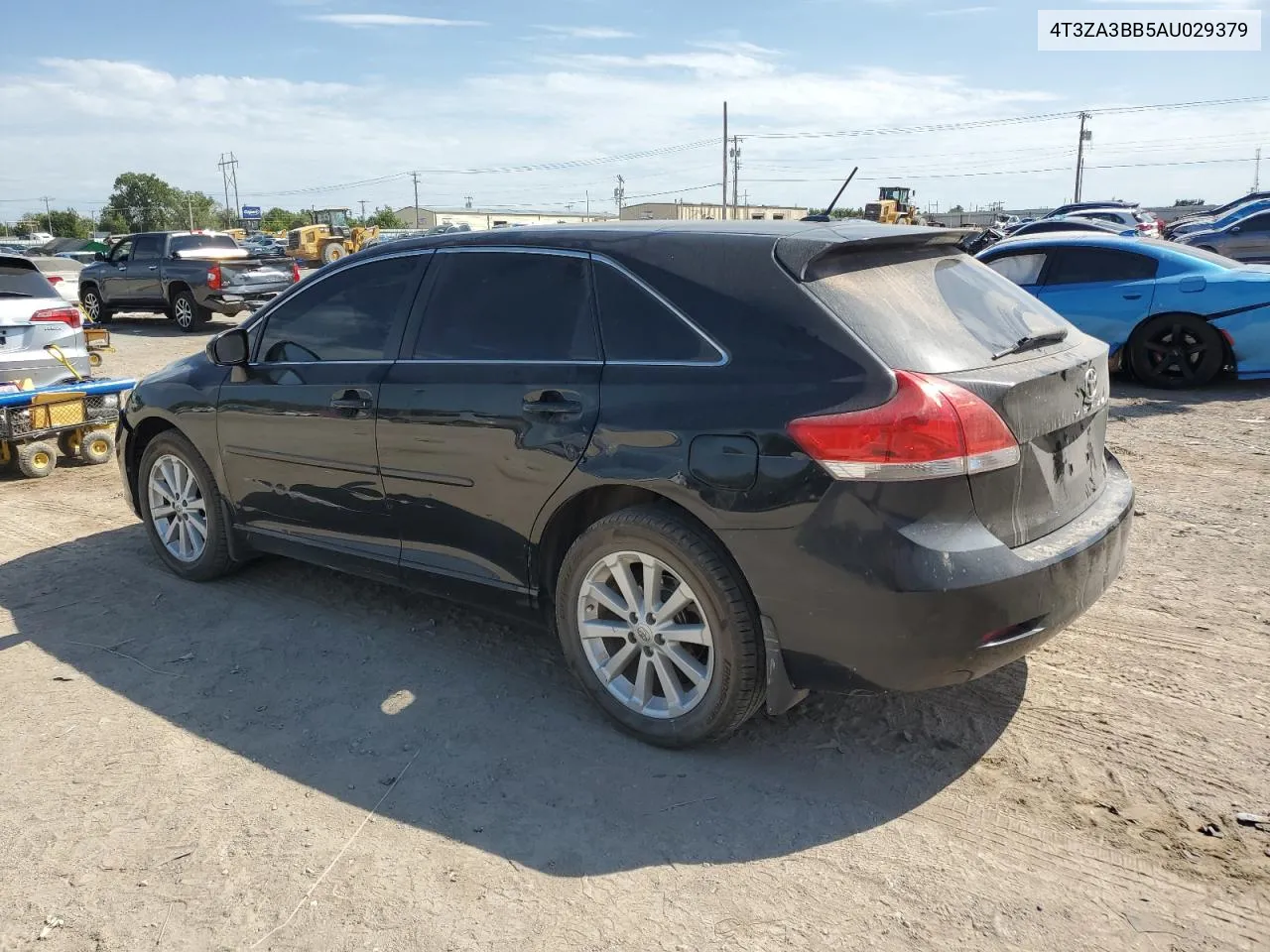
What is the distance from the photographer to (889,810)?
309cm

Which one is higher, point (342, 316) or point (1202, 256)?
point (1202, 256)

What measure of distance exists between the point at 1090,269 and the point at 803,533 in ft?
27.2

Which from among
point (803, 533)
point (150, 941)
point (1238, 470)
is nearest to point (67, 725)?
point (150, 941)

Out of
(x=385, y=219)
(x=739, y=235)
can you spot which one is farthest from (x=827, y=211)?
(x=385, y=219)

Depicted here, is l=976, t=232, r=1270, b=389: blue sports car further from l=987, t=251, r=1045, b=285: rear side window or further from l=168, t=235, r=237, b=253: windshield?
l=168, t=235, r=237, b=253: windshield

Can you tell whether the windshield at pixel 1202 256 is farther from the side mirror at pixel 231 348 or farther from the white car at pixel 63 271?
the white car at pixel 63 271

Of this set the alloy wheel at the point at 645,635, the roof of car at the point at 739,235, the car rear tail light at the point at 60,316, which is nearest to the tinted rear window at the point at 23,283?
the car rear tail light at the point at 60,316

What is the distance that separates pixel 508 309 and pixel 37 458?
5529mm

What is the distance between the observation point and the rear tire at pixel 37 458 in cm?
758

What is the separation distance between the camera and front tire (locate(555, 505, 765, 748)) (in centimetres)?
319

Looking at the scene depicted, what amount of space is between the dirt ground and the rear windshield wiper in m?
1.30

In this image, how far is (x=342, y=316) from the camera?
14.7 feet

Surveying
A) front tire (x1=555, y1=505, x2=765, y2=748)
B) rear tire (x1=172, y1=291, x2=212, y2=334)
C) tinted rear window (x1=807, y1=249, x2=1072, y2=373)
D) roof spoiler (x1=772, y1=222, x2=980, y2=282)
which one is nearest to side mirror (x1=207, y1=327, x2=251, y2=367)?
front tire (x1=555, y1=505, x2=765, y2=748)

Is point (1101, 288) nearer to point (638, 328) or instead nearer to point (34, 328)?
point (638, 328)
